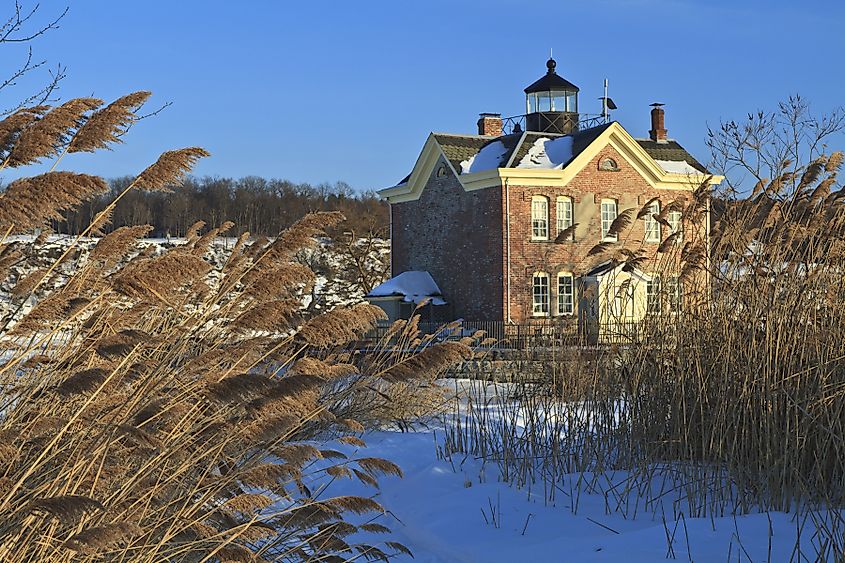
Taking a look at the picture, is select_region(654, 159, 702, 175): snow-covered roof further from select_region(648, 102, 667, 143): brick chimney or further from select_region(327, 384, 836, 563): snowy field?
select_region(327, 384, 836, 563): snowy field

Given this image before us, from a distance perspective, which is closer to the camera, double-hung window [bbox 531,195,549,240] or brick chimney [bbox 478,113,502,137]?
double-hung window [bbox 531,195,549,240]

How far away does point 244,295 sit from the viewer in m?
4.60

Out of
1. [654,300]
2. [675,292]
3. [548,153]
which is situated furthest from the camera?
[548,153]

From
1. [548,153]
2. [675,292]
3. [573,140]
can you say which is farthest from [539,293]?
[675,292]

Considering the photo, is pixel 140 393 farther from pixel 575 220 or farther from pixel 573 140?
pixel 573 140

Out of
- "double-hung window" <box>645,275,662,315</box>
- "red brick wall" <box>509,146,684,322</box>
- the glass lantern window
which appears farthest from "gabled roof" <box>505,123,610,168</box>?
"double-hung window" <box>645,275,662,315</box>

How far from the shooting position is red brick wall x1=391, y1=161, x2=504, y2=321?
95.6 ft

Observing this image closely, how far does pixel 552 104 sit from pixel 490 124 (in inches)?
102

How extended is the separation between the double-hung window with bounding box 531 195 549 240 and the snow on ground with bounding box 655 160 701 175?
15.3ft

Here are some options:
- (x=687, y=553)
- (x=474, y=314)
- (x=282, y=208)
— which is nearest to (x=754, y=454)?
(x=687, y=553)

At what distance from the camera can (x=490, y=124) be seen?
34.0 metres

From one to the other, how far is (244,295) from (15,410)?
1.17 metres

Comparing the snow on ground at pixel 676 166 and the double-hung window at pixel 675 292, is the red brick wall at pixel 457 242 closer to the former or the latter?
the snow on ground at pixel 676 166

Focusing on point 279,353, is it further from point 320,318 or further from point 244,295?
point 320,318
